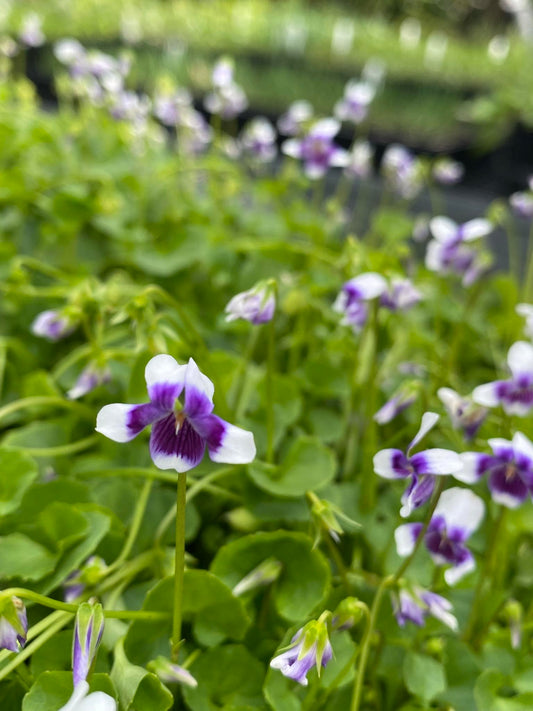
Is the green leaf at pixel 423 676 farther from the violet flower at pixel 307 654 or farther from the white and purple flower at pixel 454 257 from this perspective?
the white and purple flower at pixel 454 257

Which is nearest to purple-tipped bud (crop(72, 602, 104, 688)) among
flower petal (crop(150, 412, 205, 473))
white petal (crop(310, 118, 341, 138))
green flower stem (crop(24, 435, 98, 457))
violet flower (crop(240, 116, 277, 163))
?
flower petal (crop(150, 412, 205, 473))

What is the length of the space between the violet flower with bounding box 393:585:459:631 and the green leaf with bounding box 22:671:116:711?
24 centimetres

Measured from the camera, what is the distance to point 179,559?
0.56m

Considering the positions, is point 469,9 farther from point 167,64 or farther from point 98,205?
point 98,205

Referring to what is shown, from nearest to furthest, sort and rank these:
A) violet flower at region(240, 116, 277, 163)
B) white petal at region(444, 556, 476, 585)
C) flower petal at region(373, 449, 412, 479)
Result: flower petal at region(373, 449, 412, 479), white petal at region(444, 556, 476, 585), violet flower at region(240, 116, 277, 163)

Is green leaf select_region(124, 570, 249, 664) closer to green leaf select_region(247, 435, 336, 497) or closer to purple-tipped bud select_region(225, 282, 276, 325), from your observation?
green leaf select_region(247, 435, 336, 497)

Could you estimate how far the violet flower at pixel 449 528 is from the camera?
66 centimetres

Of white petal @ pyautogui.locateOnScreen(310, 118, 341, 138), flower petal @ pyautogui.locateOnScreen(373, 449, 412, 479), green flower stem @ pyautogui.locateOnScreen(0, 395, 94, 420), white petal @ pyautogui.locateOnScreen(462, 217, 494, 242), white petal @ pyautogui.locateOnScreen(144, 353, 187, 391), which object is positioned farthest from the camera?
white petal @ pyautogui.locateOnScreen(310, 118, 341, 138)

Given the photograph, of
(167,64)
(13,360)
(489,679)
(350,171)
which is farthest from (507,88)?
(489,679)

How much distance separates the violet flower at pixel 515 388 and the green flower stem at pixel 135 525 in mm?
318

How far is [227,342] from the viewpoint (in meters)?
1.12

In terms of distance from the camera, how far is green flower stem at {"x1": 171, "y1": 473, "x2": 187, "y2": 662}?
53cm

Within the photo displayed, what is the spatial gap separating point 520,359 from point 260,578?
0.31 metres

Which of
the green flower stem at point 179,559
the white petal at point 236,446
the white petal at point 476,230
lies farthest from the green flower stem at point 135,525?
the white petal at point 476,230
